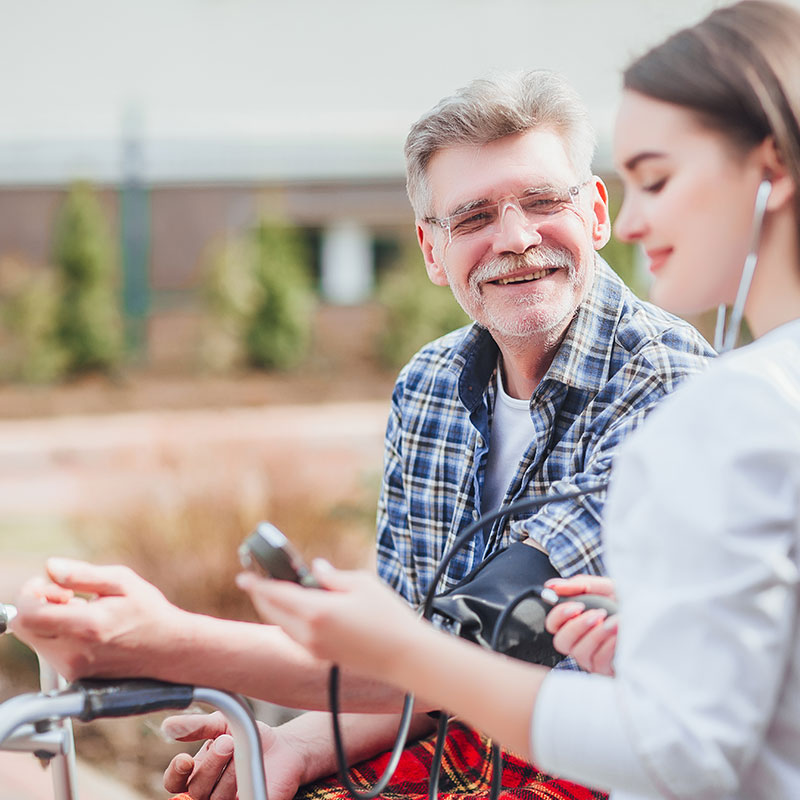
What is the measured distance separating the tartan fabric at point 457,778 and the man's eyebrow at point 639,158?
3.25 ft

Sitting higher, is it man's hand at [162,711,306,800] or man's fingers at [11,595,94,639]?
man's fingers at [11,595,94,639]

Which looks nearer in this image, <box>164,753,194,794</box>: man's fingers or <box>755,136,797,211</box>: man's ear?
<box>755,136,797,211</box>: man's ear

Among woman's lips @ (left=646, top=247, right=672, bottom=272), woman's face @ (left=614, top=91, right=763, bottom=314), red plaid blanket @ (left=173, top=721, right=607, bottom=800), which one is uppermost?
woman's face @ (left=614, top=91, right=763, bottom=314)

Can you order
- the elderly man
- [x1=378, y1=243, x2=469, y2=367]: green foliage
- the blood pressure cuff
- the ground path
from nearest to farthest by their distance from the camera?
1. the blood pressure cuff
2. the elderly man
3. the ground path
4. [x1=378, y1=243, x2=469, y2=367]: green foliage

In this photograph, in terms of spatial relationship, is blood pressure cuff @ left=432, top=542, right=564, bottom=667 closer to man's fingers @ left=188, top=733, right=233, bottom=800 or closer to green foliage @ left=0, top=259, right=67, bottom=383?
man's fingers @ left=188, top=733, right=233, bottom=800

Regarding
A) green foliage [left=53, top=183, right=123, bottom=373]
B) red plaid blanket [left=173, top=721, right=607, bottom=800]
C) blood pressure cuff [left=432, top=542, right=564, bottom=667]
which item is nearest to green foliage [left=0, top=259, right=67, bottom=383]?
green foliage [left=53, top=183, right=123, bottom=373]

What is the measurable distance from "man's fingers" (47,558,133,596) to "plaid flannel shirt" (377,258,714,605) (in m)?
0.63

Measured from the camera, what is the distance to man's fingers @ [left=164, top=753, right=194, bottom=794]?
1.72 meters

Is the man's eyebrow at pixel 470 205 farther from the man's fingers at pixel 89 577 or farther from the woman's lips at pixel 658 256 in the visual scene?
the man's fingers at pixel 89 577

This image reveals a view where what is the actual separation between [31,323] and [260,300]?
3201mm

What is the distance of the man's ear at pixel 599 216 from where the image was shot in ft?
6.56

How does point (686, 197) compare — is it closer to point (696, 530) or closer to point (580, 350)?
point (696, 530)

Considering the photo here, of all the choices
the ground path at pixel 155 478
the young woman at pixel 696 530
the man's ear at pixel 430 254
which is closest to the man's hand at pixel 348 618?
the young woman at pixel 696 530

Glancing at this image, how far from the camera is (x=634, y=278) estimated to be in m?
14.1
